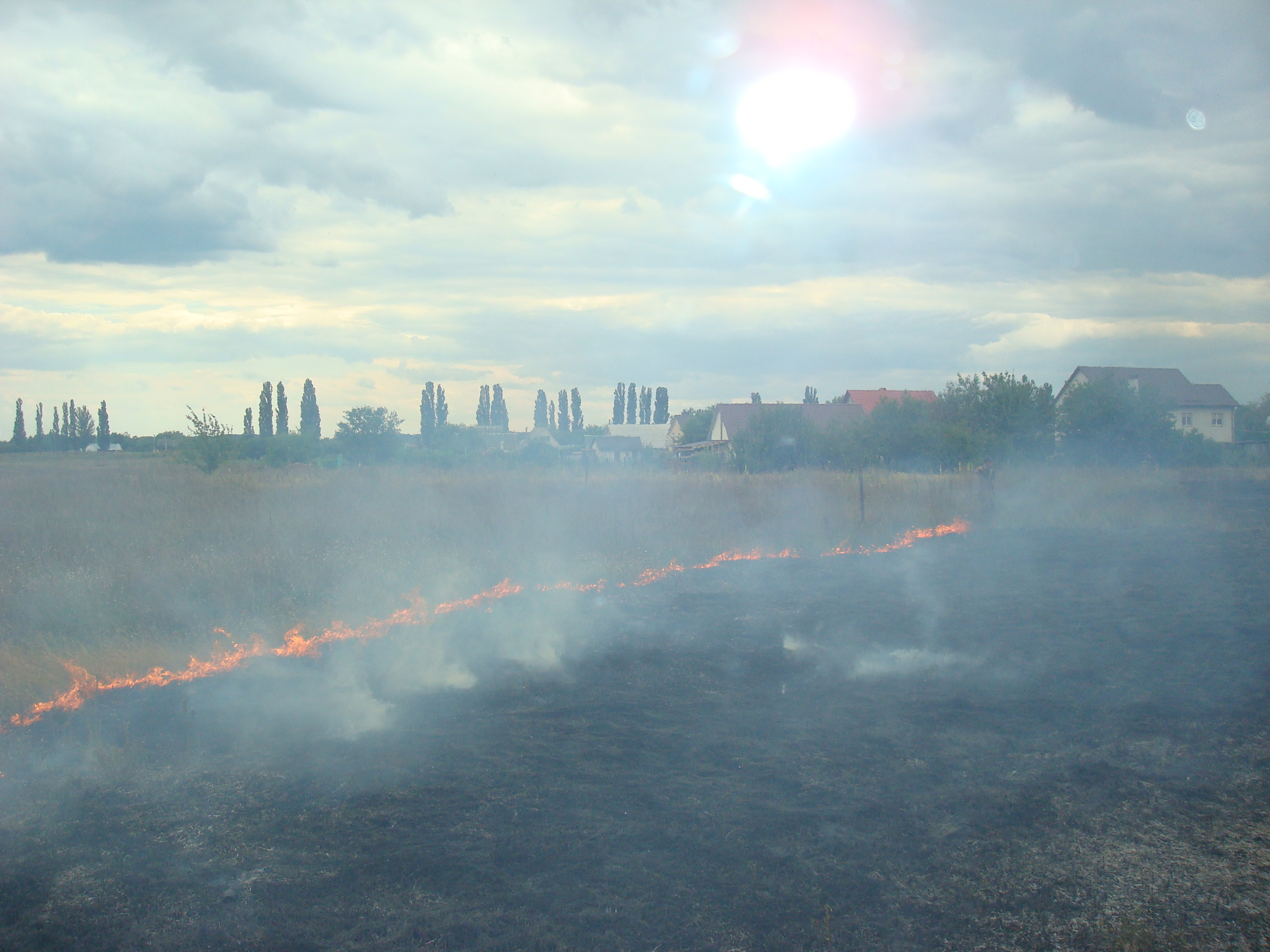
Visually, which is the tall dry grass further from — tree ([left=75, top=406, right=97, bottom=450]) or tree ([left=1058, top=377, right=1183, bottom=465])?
tree ([left=75, top=406, right=97, bottom=450])

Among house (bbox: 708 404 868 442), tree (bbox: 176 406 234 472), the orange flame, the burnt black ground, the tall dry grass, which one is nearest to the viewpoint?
the burnt black ground

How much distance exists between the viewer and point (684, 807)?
5430 millimetres

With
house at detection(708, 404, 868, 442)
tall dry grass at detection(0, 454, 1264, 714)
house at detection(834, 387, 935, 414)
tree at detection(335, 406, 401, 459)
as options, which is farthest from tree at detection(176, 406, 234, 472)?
house at detection(834, 387, 935, 414)

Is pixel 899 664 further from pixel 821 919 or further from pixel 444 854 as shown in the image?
pixel 444 854

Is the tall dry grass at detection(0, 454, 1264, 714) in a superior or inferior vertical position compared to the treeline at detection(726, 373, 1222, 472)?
inferior

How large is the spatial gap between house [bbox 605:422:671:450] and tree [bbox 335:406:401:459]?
151ft

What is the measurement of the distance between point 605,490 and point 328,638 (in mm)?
11189

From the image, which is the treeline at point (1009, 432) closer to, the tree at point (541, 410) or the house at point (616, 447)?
the house at point (616, 447)

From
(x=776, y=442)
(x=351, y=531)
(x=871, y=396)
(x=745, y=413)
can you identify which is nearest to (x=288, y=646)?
(x=351, y=531)

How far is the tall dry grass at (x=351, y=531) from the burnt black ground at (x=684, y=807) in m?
1.67

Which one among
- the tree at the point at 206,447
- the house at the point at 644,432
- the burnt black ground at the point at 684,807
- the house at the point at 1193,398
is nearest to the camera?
the burnt black ground at the point at 684,807

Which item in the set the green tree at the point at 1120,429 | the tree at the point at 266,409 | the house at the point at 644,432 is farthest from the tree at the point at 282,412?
the green tree at the point at 1120,429

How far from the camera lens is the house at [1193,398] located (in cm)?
5569

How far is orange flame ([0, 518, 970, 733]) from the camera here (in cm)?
768
